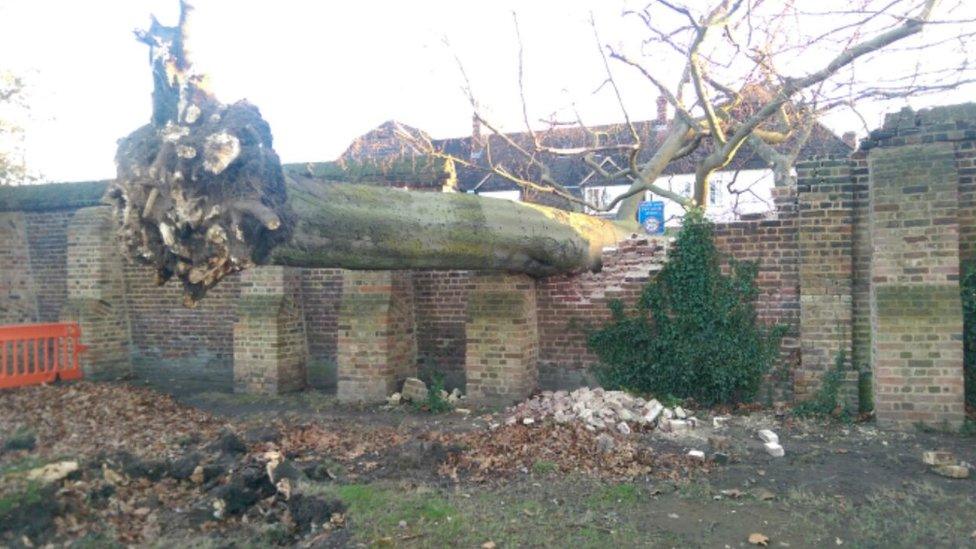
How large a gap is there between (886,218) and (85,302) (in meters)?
11.6

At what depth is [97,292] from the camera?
1180 centimetres

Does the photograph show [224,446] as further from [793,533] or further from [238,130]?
[793,533]

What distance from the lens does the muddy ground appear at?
15.5ft

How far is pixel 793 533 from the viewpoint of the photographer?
464 centimetres

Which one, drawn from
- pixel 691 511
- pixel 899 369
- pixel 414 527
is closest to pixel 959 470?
pixel 899 369

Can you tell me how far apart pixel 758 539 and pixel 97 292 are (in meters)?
11.0

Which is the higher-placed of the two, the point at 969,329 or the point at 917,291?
the point at 917,291

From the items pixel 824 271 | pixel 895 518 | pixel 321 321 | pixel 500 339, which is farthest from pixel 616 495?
pixel 321 321

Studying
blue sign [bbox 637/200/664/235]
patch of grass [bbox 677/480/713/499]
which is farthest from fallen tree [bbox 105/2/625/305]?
blue sign [bbox 637/200/664/235]

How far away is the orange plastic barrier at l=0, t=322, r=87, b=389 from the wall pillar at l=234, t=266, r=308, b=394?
123 inches

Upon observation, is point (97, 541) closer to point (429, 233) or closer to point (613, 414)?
point (429, 233)

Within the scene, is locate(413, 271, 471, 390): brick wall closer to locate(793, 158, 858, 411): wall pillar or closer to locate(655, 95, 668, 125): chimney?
locate(793, 158, 858, 411): wall pillar

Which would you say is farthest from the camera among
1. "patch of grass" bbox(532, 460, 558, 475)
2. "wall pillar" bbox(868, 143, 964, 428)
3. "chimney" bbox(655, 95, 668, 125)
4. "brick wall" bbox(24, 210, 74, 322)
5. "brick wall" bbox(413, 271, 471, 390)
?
"chimney" bbox(655, 95, 668, 125)

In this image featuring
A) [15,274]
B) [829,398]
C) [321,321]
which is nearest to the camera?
[829,398]
